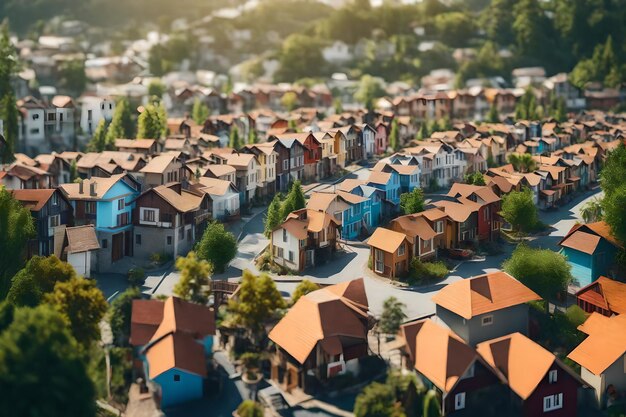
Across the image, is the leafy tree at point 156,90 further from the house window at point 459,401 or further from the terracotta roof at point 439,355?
the house window at point 459,401

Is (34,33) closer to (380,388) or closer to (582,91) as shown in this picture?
(582,91)

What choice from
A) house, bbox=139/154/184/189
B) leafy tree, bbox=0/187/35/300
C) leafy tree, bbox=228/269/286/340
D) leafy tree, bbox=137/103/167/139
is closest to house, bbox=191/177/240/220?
house, bbox=139/154/184/189

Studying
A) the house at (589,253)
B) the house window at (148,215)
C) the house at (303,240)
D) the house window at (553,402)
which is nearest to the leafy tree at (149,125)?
the house window at (148,215)

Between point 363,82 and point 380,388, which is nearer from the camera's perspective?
point 380,388

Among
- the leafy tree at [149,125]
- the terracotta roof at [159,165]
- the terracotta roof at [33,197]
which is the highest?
the leafy tree at [149,125]

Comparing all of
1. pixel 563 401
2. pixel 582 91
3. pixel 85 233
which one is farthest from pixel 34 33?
pixel 563 401
